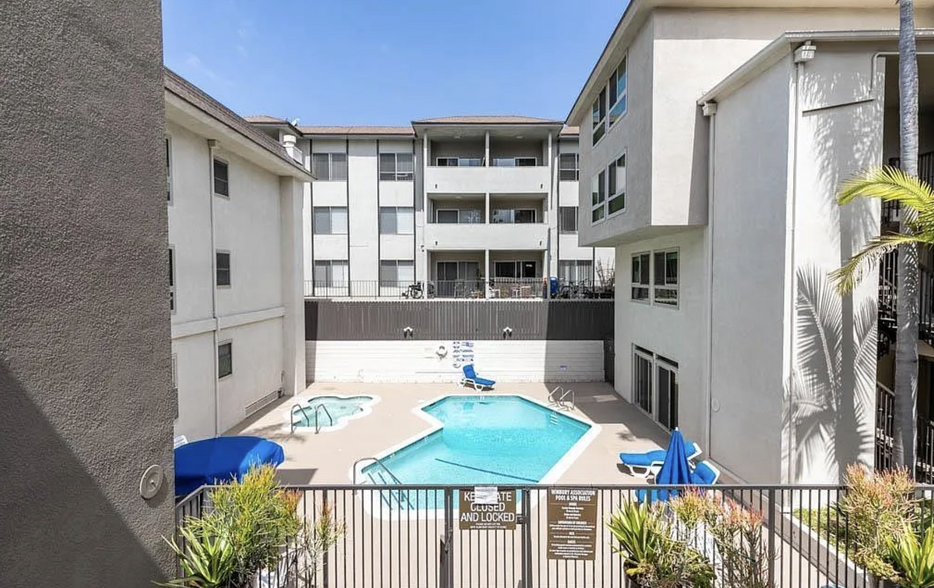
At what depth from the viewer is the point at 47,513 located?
2576mm

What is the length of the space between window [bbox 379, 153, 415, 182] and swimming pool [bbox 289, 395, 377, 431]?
13.2 meters

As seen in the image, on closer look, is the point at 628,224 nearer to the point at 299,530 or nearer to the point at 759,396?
the point at 759,396

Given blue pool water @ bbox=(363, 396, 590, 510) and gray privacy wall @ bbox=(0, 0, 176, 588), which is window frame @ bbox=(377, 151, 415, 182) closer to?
blue pool water @ bbox=(363, 396, 590, 510)

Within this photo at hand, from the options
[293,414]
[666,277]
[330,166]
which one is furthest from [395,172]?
[666,277]

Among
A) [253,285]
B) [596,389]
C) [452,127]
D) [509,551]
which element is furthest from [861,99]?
[452,127]

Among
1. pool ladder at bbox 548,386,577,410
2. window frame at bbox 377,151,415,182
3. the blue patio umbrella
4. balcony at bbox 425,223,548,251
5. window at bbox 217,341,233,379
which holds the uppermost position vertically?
window frame at bbox 377,151,415,182

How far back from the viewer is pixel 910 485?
164 inches

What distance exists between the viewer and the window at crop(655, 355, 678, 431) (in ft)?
34.3

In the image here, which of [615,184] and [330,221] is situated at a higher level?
[330,221]

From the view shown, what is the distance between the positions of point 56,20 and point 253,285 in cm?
1078

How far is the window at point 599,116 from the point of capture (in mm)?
11508

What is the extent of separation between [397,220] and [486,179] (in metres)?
5.90

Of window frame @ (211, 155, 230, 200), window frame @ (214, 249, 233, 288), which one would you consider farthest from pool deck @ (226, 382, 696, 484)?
window frame @ (211, 155, 230, 200)

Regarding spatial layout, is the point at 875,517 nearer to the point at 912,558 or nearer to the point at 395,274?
the point at 912,558
